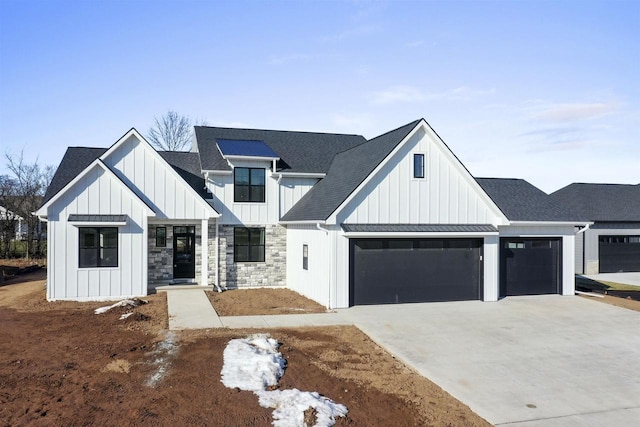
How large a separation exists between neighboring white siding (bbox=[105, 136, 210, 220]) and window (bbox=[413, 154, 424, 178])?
7.43 metres

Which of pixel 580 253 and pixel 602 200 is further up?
pixel 602 200

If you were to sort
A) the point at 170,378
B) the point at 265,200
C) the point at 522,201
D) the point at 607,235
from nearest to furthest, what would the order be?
the point at 170,378, the point at 522,201, the point at 265,200, the point at 607,235

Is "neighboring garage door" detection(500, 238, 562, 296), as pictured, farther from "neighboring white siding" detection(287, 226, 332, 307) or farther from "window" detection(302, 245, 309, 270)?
"window" detection(302, 245, 309, 270)

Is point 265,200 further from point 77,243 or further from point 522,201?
point 522,201

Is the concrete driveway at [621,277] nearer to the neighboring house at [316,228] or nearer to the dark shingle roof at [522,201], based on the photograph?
the dark shingle roof at [522,201]

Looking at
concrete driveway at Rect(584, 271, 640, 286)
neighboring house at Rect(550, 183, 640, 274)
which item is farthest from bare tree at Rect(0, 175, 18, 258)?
concrete driveway at Rect(584, 271, 640, 286)

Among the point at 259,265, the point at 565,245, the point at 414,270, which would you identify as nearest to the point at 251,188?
the point at 259,265

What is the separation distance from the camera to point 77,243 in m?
15.9

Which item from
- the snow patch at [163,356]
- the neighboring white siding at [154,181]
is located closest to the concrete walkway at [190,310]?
the snow patch at [163,356]

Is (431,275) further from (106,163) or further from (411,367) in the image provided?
(106,163)

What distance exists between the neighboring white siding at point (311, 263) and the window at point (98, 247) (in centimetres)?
626

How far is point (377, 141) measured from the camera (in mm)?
17781

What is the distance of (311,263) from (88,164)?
935cm

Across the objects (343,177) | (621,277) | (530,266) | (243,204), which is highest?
(343,177)
